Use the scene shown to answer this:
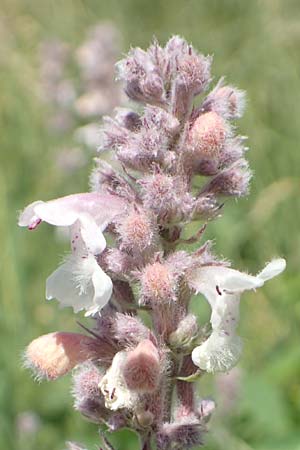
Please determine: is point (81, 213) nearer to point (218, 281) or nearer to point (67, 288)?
point (67, 288)

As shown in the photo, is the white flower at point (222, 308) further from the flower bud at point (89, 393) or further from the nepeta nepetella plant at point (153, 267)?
the flower bud at point (89, 393)

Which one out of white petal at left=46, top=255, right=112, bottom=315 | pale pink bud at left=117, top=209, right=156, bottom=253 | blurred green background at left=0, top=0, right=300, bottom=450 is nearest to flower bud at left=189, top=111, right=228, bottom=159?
pale pink bud at left=117, top=209, right=156, bottom=253

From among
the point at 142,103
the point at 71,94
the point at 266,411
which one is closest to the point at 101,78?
the point at 71,94

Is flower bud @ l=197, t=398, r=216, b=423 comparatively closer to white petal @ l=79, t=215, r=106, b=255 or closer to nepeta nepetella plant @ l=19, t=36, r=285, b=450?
nepeta nepetella plant @ l=19, t=36, r=285, b=450

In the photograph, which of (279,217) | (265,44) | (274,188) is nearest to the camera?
(274,188)

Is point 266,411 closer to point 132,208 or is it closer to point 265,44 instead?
point 132,208
